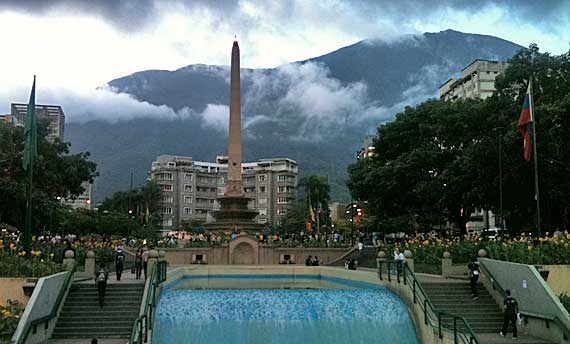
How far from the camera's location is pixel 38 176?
43.2 m

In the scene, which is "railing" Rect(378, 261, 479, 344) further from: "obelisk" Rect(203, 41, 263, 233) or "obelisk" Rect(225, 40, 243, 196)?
"obelisk" Rect(225, 40, 243, 196)

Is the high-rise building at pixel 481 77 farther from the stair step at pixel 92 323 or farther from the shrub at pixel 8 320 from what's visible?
the shrub at pixel 8 320

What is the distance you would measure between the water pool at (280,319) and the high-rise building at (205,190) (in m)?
98.7

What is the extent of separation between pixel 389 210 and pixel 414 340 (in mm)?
33001

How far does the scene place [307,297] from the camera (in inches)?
842

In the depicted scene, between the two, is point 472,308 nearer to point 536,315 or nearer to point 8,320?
point 536,315

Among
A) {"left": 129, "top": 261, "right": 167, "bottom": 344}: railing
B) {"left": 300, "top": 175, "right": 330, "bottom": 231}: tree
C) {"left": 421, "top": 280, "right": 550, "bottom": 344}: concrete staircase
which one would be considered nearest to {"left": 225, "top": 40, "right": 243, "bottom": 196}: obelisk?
{"left": 129, "top": 261, "right": 167, "bottom": 344}: railing

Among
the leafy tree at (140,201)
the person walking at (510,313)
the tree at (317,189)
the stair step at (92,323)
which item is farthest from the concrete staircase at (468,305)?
the leafy tree at (140,201)

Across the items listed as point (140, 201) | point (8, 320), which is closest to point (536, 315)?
point (8, 320)

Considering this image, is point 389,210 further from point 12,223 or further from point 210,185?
point 210,185

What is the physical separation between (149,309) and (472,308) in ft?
35.3

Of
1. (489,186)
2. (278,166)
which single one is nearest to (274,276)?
(489,186)

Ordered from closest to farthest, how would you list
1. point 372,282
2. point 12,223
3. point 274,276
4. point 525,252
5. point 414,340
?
point 414,340 → point 525,252 → point 372,282 → point 274,276 → point 12,223

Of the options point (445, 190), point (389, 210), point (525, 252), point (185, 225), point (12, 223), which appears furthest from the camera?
point (185, 225)
